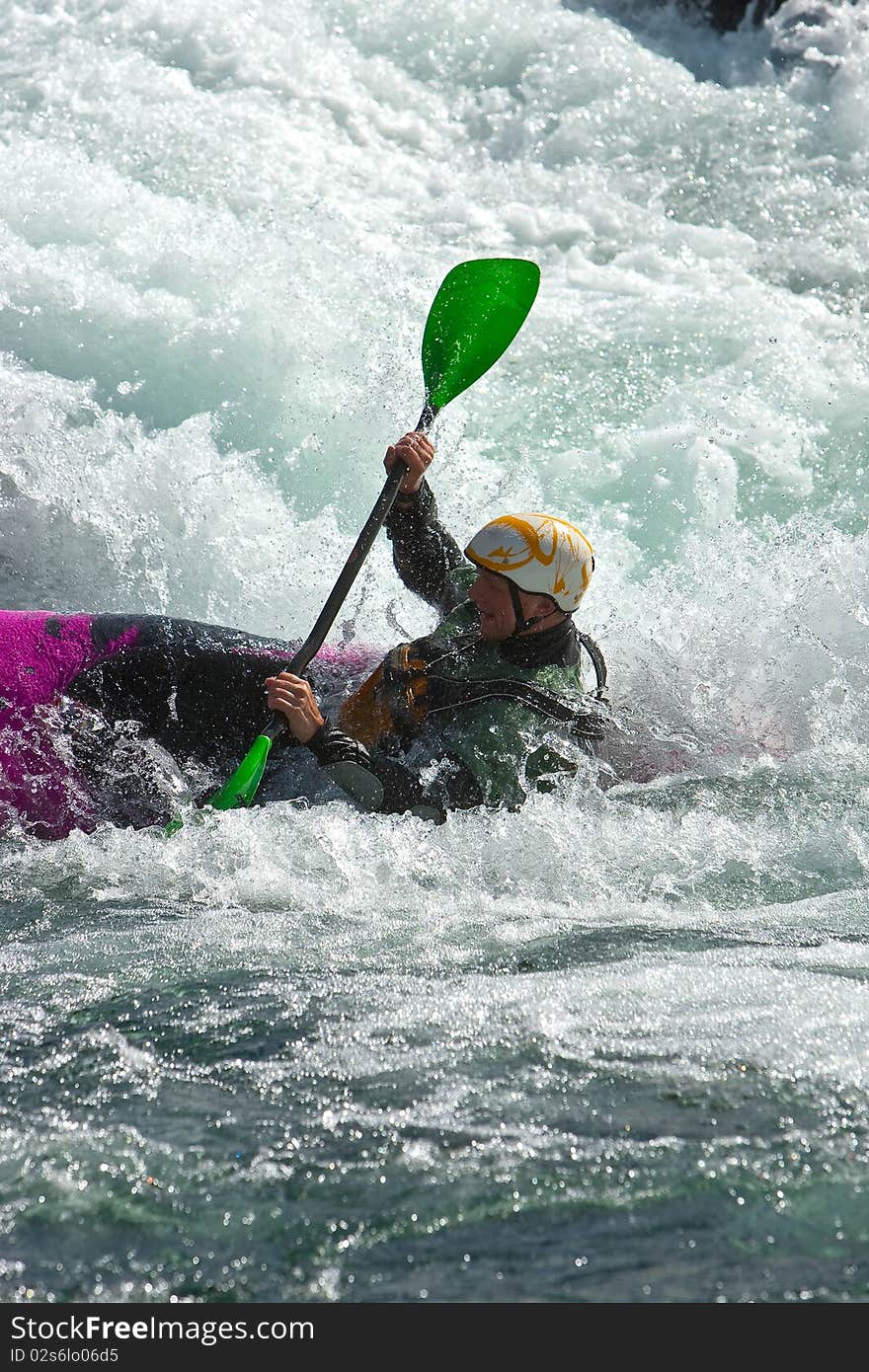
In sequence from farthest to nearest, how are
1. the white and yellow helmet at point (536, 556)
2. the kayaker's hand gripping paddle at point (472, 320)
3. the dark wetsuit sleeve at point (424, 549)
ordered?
1. the kayaker's hand gripping paddle at point (472, 320)
2. the dark wetsuit sleeve at point (424, 549)
3. the white and yellow helmet at point (536, 556)

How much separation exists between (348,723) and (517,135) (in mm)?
6902

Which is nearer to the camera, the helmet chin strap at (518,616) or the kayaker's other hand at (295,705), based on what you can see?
the kayaker's other hand at (295,705)

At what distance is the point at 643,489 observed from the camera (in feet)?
21.2

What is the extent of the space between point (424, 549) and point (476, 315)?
3.37 feet

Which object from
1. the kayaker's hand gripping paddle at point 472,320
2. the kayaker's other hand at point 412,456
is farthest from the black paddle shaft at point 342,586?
the kayaker's hand gripping paddle at point 472,320

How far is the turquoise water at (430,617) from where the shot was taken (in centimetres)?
186

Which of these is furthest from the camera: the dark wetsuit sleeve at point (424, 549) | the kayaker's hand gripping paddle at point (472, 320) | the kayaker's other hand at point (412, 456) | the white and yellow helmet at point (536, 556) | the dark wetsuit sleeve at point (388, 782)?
the kayaker's hand gripping paddle at point (472, 320)

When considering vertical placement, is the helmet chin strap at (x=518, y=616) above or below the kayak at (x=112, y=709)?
above

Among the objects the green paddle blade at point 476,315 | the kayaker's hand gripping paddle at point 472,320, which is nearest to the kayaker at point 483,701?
the kayaker's hand gripping paddle at point 472,320

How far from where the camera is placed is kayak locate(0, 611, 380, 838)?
130 inches

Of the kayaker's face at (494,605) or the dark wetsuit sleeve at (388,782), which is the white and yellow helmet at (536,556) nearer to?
the kayaker's face at (494,605)

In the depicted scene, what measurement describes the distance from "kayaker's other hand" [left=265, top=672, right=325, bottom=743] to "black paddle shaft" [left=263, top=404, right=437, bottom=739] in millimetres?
58

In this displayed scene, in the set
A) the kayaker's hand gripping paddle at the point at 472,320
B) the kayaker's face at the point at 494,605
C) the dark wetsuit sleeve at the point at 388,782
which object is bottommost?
the dark wetsuit sleeve at the point at 388,782
